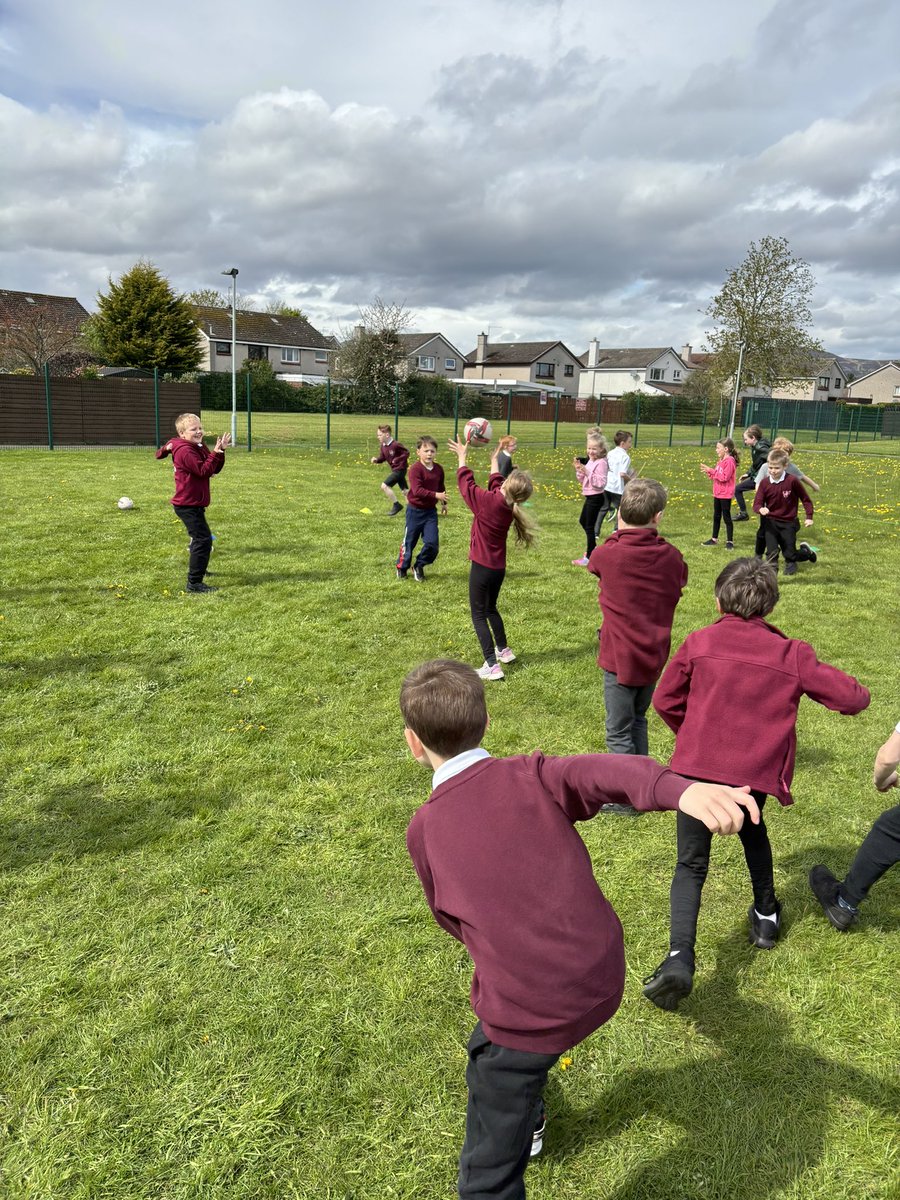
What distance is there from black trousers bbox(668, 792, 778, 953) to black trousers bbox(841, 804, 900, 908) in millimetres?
495

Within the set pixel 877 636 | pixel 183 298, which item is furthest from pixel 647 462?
pixel 183 298

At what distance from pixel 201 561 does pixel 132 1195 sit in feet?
24.4

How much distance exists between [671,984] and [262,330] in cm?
7194

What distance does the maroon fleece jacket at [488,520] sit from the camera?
6328mm

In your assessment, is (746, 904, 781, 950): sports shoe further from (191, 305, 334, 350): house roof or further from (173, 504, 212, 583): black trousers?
(191, 305, 334, 350): house roof

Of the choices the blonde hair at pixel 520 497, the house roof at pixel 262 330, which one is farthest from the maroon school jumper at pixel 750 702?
the house roof at pixel 262 330

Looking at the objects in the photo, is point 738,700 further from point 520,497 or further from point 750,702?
point 520,497

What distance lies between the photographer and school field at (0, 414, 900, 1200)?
8.58 ft

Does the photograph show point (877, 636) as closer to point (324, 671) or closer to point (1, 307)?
point (324, 671)

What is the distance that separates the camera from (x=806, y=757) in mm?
5523

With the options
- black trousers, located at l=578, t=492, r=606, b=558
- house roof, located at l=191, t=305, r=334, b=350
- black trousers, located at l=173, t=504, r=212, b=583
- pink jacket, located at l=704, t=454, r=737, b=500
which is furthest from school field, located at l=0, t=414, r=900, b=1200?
house roof, located at l=191, t=305, r=334, b=350

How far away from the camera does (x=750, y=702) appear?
3143 mm

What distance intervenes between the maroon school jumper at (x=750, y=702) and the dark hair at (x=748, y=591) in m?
0.07

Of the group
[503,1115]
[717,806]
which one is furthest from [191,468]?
[717,806]
